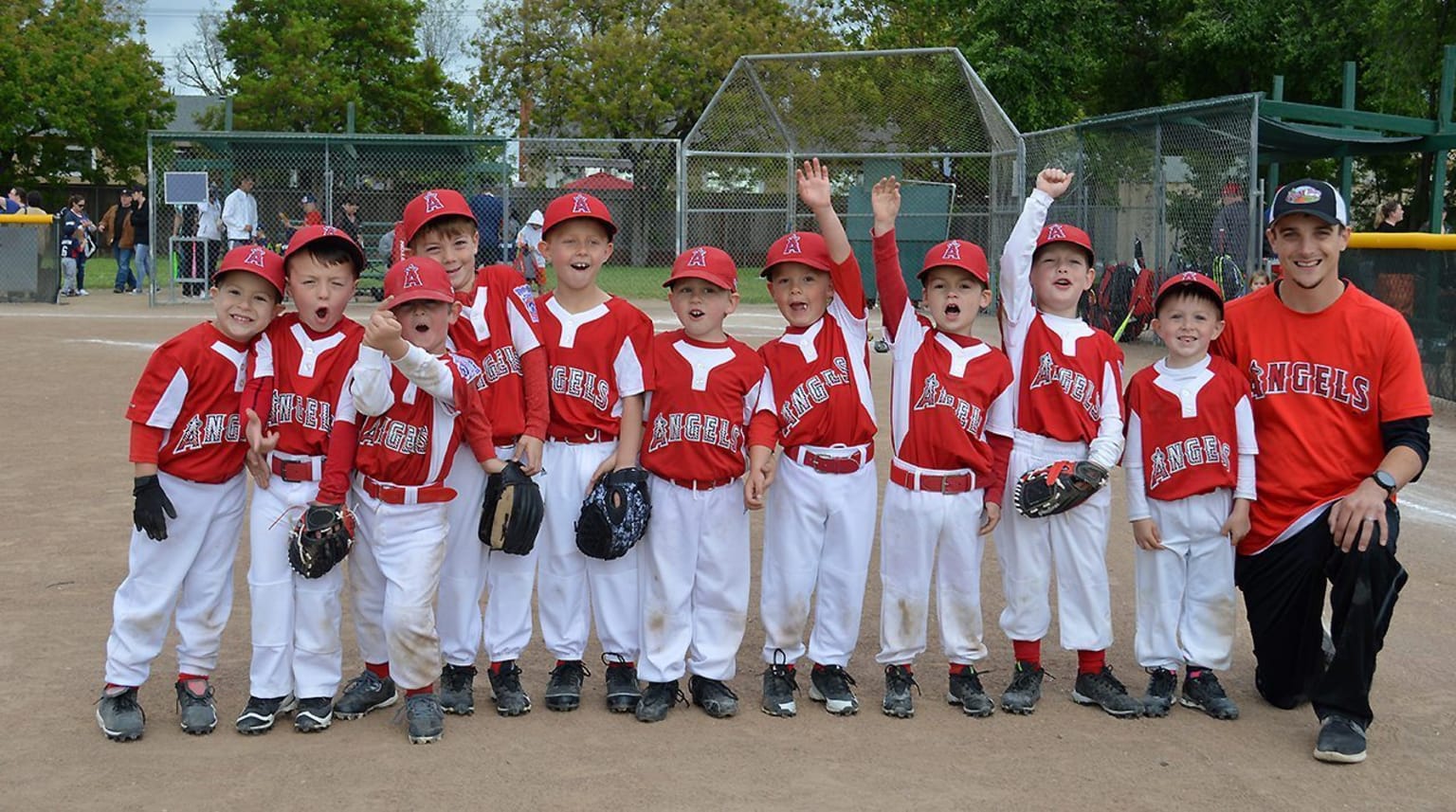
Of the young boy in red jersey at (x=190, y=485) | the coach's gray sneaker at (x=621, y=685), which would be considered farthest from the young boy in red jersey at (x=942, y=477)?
the young boy in red jersey at (x=190, y=485)

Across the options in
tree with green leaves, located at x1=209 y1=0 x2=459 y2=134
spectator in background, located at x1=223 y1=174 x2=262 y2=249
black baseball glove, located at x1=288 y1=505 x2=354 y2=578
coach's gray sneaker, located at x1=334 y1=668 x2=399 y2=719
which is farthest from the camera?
tree with green leaves, located at x1=209 y1=0 x2=459 y2=134

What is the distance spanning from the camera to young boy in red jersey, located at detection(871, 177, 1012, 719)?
4449 mm

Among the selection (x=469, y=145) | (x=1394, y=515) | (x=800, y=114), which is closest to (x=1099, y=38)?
(x=800, y=114)

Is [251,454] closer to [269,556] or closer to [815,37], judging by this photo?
[269,556]

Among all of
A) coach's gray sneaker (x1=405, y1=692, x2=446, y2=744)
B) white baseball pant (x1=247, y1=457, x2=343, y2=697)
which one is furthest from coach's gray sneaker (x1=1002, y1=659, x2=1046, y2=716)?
white baseball pant (x1=247, y1=457, x2=343, y2=697)

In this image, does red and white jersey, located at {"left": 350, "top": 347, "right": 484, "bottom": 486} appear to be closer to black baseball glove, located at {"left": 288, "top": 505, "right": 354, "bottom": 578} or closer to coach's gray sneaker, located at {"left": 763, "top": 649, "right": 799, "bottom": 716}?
black baseball glove, located at {"left": 288, "top": 505, "right": 354, "bottom": 578}

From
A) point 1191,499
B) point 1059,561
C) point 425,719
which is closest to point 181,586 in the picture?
point 425,719

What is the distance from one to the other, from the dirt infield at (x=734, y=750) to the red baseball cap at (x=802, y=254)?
4.73 feet

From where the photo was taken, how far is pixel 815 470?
4480 mm

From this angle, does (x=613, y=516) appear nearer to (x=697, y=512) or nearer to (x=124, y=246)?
(x=697, y=512)

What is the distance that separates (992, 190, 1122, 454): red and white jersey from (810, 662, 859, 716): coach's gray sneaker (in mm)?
959

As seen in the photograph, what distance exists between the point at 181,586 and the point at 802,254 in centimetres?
221

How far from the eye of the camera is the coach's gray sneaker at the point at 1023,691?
14.6 feet

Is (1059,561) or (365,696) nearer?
(365,696)
